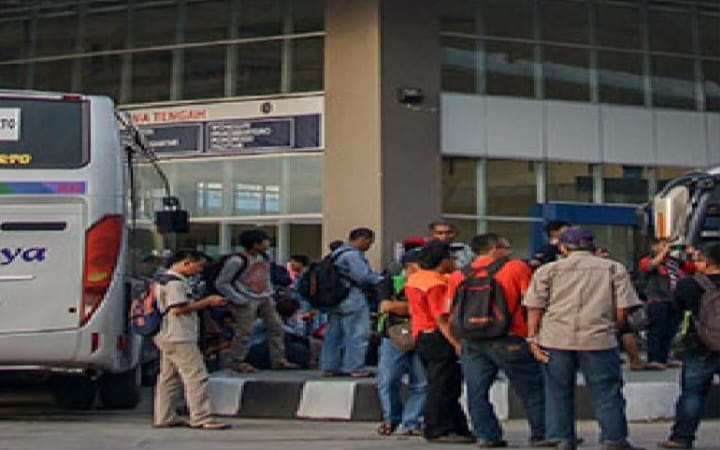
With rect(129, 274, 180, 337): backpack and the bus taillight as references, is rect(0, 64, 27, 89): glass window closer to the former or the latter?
the bus taillight

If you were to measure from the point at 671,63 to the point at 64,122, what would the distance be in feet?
59.9

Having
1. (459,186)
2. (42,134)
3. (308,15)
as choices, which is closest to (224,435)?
(42,134)

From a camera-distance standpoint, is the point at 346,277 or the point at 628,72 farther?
the point at 628,72

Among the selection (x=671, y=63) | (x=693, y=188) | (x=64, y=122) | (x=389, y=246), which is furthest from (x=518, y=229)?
(x=64, y=122)

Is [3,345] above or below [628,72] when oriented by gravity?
below

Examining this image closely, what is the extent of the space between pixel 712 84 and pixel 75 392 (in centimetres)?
1793

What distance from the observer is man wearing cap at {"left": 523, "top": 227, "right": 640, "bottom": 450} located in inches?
358

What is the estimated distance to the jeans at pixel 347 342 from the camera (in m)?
13.3

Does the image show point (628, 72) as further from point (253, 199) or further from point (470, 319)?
point (470, 319)

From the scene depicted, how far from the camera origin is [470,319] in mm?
9555

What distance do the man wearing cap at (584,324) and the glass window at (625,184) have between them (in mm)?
17615

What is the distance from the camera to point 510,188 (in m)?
25.9

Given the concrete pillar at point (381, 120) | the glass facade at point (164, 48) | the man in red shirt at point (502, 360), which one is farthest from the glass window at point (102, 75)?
the man in red shirt at point (502, 360)

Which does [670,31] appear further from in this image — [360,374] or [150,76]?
[360,374]
